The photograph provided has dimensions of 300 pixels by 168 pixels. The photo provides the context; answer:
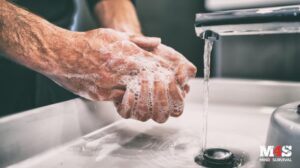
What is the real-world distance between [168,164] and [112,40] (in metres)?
0.22

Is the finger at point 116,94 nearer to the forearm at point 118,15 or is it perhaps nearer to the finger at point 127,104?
the finger at point 127,104

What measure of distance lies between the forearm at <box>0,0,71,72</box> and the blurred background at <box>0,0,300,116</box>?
31cm

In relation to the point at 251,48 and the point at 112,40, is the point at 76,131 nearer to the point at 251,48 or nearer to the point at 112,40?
the point at 112,40

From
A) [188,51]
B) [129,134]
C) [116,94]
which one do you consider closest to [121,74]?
[116,94]

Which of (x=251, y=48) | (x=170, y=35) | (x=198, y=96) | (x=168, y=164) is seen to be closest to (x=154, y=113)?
(x=168, y=164)

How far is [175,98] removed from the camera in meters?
0.54

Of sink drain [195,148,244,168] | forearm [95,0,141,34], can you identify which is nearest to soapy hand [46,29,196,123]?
sink drain [195,148,244,168]

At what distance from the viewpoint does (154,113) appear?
0.54m

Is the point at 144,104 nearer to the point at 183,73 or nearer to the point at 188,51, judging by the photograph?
the point at 183,73

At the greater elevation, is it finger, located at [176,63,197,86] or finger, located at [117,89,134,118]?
finger, located at [176,63,197,86]

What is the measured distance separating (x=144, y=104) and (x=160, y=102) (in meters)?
0.03

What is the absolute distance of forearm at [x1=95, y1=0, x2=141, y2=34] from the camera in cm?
90

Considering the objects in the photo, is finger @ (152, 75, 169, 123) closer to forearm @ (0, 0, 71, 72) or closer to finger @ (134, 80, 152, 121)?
finger @ (134, 80, 152, 121)

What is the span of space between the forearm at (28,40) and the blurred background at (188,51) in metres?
0.31
